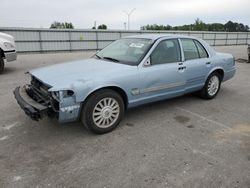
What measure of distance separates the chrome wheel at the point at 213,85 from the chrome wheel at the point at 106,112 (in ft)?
8.55

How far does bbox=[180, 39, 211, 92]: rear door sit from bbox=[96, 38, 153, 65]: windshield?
3.01 feet

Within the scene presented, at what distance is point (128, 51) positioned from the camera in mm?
4180

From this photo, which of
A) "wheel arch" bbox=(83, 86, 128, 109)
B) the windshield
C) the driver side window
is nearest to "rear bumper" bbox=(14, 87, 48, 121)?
"wheel arch" bbox=(83, 86, 128, 109)

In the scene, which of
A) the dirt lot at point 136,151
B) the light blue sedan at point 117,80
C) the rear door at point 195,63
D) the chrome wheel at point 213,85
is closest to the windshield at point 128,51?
→ the light blue sedan at point 117,80

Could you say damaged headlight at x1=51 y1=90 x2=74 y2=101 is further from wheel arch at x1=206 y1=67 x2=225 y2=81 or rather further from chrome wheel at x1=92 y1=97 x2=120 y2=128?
wheel arch at x1=206 y1=67 x2=225 y2=81

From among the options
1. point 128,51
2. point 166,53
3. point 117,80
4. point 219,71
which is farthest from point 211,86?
point 117,80

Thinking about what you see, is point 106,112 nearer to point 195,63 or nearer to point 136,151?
point 136,151

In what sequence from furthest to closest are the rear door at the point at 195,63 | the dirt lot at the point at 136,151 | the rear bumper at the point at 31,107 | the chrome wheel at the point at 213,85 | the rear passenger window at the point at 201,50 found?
1. the chrome wheel at the point at 213,85
2. the rear passenger window at the point at 201,50
3. the rear door at the point at 195,63
4. the rear bumper at the point at 31,107
5. the dirt lot at the point at 136,151

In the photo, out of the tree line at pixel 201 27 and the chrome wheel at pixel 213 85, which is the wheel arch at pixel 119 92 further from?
the tree line at pixel 201 27

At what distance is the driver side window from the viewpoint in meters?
3.98

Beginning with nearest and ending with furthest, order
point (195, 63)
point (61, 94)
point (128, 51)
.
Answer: point (61, 94) < point (128, 51) < point (195, 63)

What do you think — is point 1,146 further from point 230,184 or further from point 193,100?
point 193,100

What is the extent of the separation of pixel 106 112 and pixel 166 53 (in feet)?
5.45

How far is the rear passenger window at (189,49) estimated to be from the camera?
4496mm
